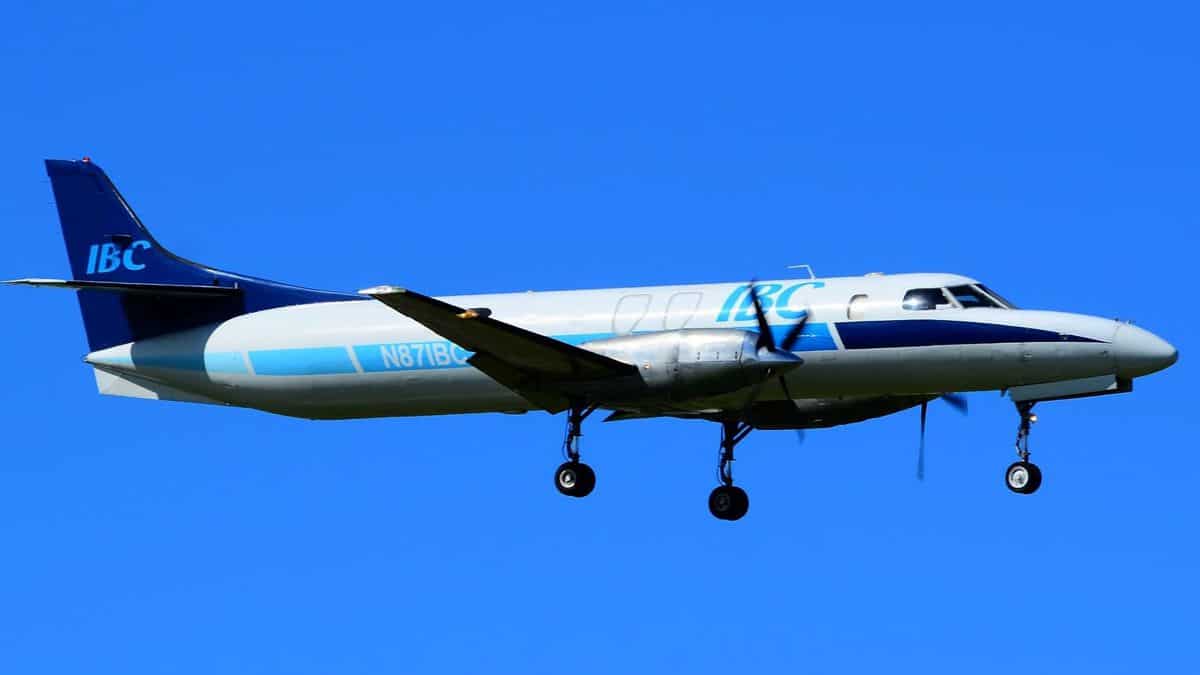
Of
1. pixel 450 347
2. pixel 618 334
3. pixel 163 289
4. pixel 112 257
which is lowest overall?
pixel 618 334

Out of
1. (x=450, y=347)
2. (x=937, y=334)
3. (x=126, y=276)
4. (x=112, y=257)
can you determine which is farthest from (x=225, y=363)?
(x=937, y=334)

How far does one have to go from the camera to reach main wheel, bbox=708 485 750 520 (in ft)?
110

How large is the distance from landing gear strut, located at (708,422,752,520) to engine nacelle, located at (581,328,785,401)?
3.56 m

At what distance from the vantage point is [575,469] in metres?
31.4

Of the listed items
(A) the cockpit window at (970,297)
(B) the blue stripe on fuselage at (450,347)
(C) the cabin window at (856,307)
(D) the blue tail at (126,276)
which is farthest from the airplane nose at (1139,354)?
(D) the blue tail at (126,276)

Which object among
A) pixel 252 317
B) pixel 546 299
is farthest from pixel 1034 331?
pixel 252 317

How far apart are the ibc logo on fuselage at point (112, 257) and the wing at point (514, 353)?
886cm

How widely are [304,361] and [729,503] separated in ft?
25.6

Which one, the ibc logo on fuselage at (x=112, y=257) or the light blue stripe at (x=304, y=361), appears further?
the ibc logo on fuselage at (x=112, y=257)

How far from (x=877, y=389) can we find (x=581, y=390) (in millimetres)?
4740

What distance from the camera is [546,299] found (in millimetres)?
33594

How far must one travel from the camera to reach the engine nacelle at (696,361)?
29516 mm

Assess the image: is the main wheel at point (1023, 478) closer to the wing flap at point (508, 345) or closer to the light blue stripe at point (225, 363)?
the wing flap at point (508, 345)

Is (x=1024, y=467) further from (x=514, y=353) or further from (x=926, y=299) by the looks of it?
(x=514, y=353)
